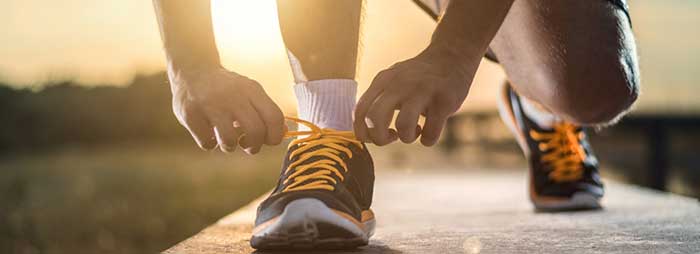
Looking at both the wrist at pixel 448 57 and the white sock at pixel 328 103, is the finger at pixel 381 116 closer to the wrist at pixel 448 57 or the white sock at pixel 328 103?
the wrist at pixel 448 57

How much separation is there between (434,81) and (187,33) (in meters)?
0.49

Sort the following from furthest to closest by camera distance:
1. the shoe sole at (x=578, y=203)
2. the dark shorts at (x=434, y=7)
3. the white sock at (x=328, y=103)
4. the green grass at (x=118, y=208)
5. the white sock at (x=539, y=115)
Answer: the green grass at (x=118, y=208)
the white sock at (x=539, y=115)
the shoe sole at (x=578, y=203)
the dark shorts at (x=434, y=7)
the white sock at (x=328, y=103)

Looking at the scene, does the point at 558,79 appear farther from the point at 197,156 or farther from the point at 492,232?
the point at 197,156

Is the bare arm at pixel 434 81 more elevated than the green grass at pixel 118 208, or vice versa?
the bare arm at pixel 434 81

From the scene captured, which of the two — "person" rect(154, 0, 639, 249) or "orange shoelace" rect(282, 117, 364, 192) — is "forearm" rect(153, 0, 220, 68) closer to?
"person" rect(154, 0, 639, 249)

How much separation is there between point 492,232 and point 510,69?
1.90ft

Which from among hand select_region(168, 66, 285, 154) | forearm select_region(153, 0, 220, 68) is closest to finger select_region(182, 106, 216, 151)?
hand select_region(168, 66, 285, 154)

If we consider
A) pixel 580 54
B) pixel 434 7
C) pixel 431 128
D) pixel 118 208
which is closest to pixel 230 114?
pixel 431 128

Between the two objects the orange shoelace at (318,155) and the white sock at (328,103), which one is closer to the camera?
the orange shoelace at (318,155)

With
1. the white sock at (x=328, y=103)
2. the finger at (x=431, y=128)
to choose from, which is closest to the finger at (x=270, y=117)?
the finger at (x=431, y=128)

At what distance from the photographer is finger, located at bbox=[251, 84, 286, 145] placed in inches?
50.4

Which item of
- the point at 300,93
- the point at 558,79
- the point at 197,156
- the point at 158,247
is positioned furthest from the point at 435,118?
the point at 197,156

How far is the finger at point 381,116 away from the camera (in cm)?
124

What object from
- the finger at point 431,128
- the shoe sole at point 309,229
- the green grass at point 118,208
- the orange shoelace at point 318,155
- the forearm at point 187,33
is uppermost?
the forearm at point 187,33
